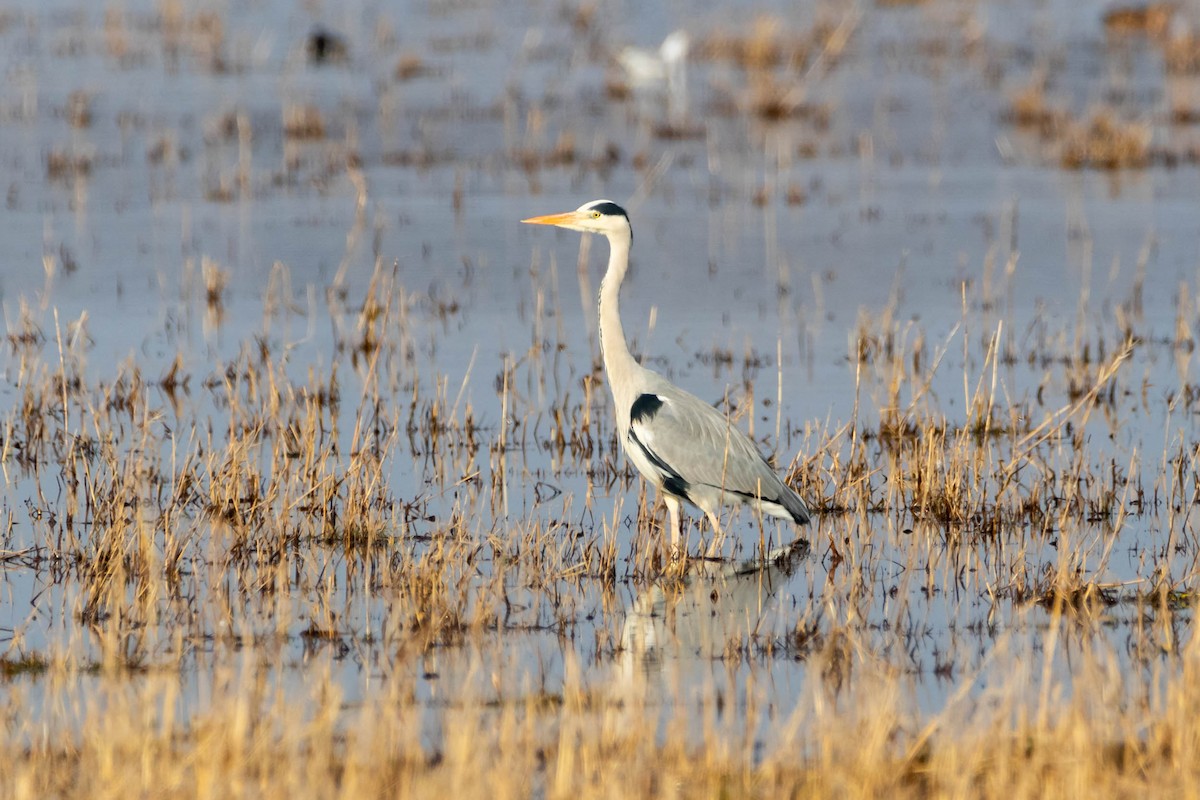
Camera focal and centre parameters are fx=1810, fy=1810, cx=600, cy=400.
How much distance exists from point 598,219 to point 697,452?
4.31ft

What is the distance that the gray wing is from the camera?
716 centimetres

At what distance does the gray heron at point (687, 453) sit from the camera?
7.15 m

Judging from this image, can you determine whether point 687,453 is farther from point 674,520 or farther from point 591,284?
point 591,284

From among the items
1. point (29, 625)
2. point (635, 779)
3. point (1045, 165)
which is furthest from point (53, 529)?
point (1045, 165)

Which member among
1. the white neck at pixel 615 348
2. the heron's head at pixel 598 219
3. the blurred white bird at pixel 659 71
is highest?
the blurred white bird at pixel 659 71

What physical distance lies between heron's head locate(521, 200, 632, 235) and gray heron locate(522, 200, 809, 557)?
556mm

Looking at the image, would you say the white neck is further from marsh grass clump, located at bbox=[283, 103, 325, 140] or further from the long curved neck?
marsh grass clump, located at bbox=[283, 103, 325, 140]

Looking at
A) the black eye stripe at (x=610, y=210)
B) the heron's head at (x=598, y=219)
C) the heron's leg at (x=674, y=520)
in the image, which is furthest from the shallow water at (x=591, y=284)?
the black eye stripe at (x=610, y=210)

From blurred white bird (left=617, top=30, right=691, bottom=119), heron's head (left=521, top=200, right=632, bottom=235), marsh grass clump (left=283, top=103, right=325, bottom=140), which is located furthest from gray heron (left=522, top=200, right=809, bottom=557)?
blurred white bird (left=617, top=30, right=691, bottom=119)

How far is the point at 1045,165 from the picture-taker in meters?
18.4

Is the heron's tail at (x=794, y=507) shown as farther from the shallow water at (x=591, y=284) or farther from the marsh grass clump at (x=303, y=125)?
the marsh grass clump at (x=303, y=125)

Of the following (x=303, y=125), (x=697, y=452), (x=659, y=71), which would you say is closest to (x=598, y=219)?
(x=697, y=452)

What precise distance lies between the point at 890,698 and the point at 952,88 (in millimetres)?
20306

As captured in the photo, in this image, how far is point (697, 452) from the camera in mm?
7242
